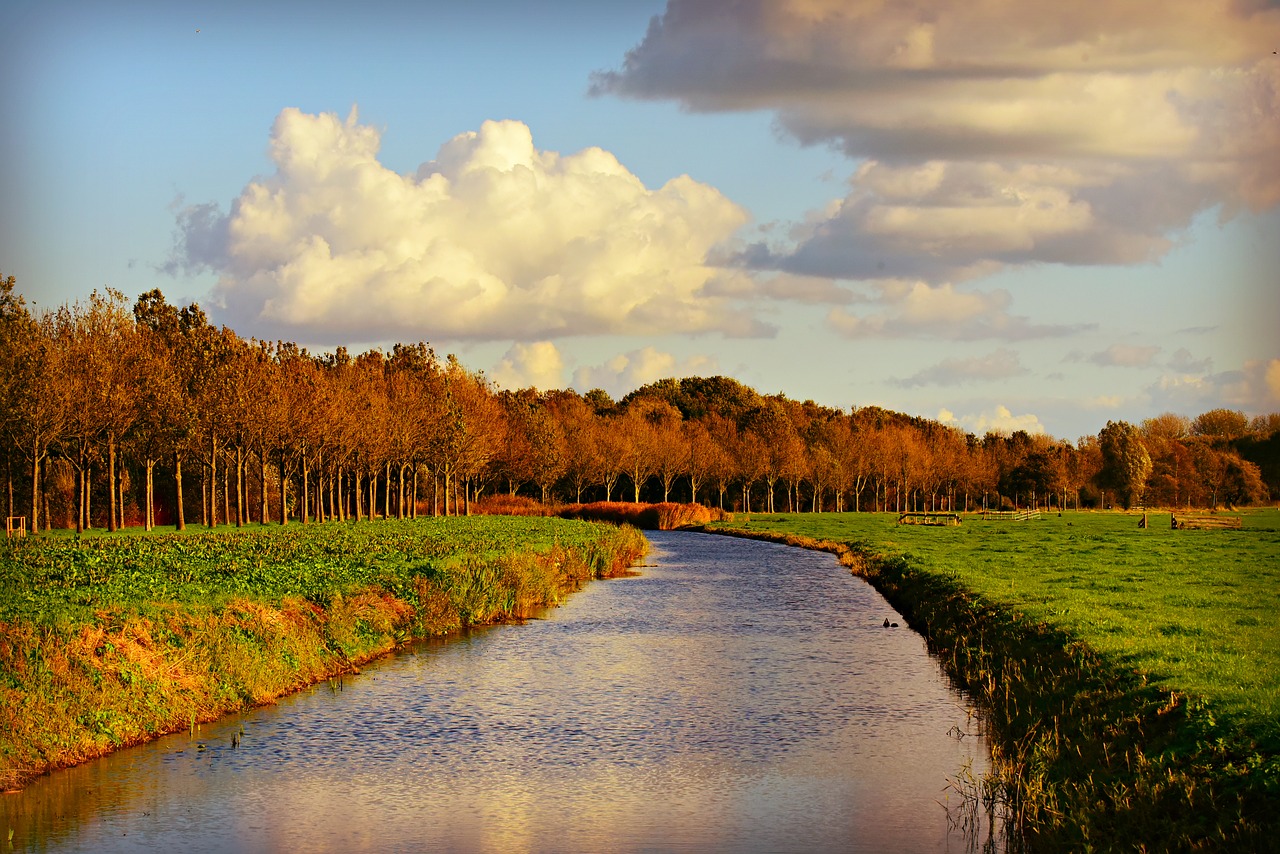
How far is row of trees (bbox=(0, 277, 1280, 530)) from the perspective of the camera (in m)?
70.1

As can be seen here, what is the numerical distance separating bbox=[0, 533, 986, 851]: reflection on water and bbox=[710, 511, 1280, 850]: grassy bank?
4.76ft

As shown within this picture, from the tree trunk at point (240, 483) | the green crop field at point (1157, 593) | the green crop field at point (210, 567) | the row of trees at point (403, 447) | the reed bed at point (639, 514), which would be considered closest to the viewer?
the green crop field at point (1157, 593)

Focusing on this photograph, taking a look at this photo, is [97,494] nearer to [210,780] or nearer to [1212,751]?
[210,780]

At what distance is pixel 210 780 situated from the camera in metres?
19.8

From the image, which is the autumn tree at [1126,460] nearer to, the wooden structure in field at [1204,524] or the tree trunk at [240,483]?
the wooden structure in field at [1204,524]

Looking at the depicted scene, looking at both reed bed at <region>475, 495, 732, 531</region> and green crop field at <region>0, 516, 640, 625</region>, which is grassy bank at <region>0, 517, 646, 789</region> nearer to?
green crop field at <region>0, 516, 640, 625</region>

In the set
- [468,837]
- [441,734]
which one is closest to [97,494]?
[441,734]

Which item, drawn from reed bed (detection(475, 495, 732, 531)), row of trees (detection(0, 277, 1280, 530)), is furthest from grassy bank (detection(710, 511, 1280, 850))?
reed bed (detection(475, 495, 732, 531))

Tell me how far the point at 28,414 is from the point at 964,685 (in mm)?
52222

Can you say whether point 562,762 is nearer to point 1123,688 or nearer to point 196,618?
point 196,618

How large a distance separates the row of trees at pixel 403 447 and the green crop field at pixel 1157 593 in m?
42.0

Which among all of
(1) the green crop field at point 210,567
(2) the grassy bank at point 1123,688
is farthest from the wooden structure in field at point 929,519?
(2) the grassy bank at point 1123,688

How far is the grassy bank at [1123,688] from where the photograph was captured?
1506cm

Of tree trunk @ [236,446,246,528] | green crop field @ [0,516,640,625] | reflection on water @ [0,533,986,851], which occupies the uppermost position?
tree trunk @ [236,446,246,528]
